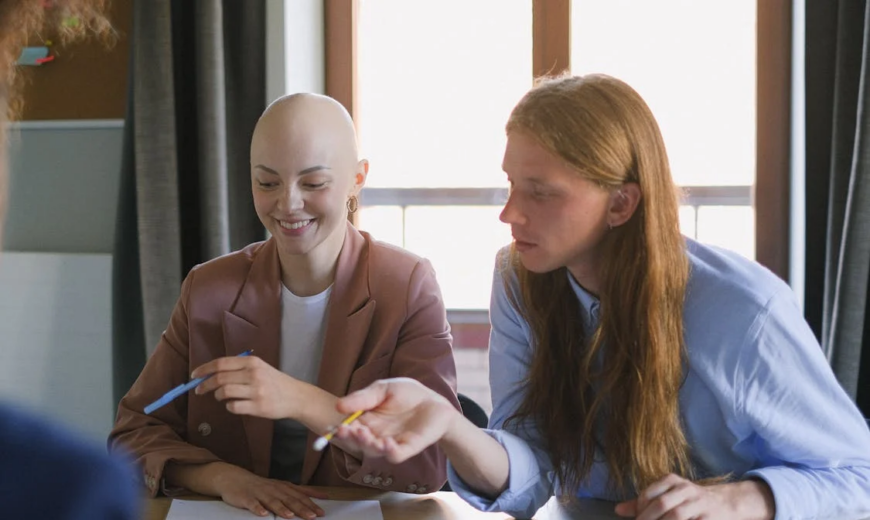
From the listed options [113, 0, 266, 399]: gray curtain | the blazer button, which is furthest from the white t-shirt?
[113, 0, 266, 399]: gray curtain

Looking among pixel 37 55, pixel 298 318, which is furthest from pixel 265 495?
pixel 37 55

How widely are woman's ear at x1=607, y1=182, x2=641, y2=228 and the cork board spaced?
73.6 inches

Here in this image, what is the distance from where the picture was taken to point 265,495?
1298 millimetres

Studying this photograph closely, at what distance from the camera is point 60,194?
111 inches

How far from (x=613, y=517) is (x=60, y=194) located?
2.18 m

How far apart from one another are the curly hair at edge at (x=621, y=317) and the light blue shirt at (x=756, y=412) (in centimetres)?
3

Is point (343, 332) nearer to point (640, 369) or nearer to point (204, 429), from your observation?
point (204, 429)

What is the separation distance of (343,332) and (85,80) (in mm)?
1651

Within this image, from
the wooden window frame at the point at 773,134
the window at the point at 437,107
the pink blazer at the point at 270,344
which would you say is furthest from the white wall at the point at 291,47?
the pink blazer at the point at 270,344

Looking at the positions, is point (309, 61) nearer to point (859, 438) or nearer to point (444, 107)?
point (444, 107)

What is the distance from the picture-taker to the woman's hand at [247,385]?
1.22 meters

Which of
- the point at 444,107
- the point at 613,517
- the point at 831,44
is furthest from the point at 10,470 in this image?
the point at 444,107

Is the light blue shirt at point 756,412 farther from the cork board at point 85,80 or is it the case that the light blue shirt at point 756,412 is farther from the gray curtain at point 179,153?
the cork board at point 85,80

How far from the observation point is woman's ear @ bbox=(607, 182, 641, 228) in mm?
1304
